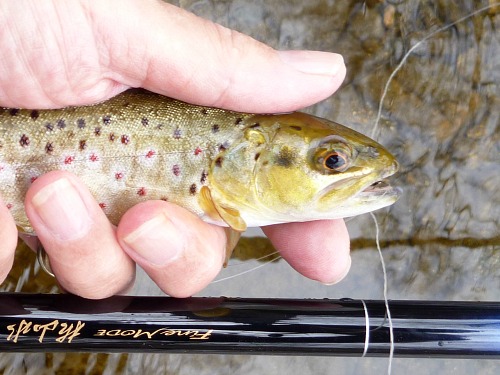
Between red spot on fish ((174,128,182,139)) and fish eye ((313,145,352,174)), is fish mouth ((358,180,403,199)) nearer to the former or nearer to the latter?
fish eye ((313,145,352,174))

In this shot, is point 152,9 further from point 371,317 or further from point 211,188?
point 371,317

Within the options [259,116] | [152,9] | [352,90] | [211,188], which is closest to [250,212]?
[211,188]

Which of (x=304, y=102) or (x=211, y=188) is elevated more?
(x=304, y=102)

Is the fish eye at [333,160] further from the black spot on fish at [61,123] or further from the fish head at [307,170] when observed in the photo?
the black spot on fish at [61,123]

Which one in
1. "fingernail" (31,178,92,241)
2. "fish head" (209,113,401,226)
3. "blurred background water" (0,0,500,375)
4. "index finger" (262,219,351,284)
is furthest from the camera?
"blurred background water" (0,0,500,375)

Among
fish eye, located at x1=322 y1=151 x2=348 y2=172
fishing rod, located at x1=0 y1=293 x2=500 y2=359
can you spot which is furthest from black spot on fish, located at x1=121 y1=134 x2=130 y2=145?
fish eye, located at x1=322 y1=151 x2=348 y2=172

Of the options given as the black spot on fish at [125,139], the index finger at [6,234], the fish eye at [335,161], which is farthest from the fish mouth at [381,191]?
the index finger at [6,234]
